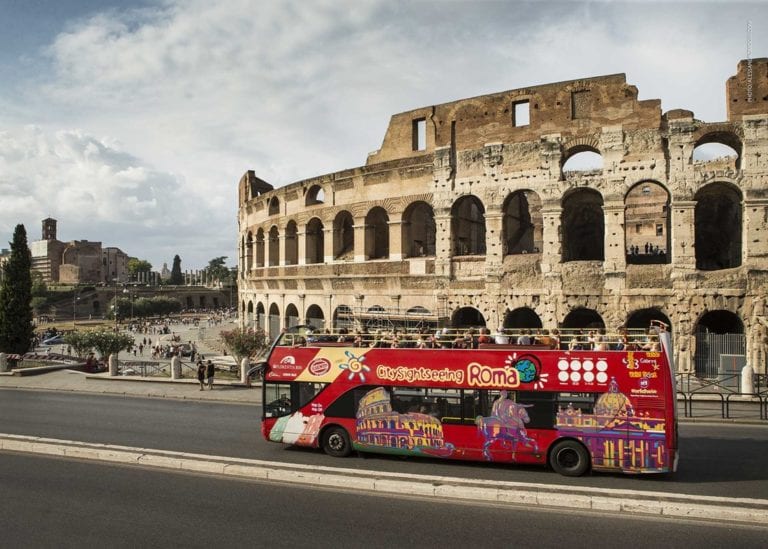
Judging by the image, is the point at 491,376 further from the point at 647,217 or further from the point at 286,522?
the point at 647,217

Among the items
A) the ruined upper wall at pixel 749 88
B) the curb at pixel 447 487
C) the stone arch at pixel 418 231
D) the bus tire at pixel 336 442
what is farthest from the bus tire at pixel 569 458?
the ruined upper wall at pixel 749 88

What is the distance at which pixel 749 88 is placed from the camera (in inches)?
773

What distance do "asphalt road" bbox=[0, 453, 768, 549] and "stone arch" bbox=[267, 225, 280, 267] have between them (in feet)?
81.4

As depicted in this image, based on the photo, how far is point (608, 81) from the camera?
2119cm

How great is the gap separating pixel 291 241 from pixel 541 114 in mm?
15799

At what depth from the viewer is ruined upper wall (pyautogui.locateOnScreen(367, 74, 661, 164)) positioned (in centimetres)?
2092

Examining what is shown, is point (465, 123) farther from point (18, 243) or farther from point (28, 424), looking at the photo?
point (18, 243)

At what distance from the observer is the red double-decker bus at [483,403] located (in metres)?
9.57

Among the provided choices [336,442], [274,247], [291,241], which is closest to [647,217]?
[291,241]

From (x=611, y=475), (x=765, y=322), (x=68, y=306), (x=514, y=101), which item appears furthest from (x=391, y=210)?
(x=68, y=306)

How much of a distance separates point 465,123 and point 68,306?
Answer: 10323 cm

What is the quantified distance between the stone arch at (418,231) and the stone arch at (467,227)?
147cm

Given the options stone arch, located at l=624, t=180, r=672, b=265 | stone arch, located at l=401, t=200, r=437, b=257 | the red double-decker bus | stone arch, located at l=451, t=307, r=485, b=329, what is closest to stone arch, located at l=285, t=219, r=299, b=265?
stone arch, located at l=401, t=200, r=437, b=257

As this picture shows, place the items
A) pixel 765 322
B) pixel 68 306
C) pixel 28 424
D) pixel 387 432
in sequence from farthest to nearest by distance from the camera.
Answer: pixel 68 306 < pixel 765 322 < pixel 28 424 < pixel 387 432
